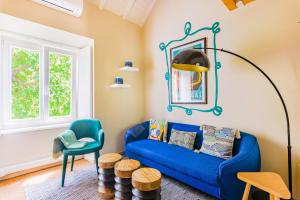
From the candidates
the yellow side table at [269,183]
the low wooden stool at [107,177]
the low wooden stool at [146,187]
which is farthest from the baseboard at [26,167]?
the yellow side table at [269,183]

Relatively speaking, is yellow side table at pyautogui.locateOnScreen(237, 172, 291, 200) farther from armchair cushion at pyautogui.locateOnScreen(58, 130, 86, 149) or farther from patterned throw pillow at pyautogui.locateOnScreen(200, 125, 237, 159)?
armchair cushion at pyautogui.locateOnScreen(58, 130, 86, 149)

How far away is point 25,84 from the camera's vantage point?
8.99 ft

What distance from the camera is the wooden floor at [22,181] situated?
1.97 m

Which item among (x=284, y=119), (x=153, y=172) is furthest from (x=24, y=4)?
(x=284, y=119)

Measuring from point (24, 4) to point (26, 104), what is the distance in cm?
155

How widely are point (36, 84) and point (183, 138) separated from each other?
2.73 meters

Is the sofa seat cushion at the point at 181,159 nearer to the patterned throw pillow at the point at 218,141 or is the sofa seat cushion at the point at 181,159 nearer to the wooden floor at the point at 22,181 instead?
the patterned throw pillow at the point at 218,141

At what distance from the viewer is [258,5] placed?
2.08 metres

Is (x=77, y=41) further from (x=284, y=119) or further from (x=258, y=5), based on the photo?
(x=284, y=119)

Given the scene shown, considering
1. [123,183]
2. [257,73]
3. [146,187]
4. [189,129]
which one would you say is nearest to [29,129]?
[123,183]

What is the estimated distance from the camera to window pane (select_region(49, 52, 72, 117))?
3020 mm

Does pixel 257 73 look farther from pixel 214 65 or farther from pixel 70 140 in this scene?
pixel 70 140

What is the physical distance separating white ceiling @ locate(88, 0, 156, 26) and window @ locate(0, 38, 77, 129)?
1169 mm

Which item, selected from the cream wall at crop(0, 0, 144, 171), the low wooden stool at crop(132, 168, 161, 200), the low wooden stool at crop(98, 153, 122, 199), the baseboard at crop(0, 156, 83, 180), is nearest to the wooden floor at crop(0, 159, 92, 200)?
the baseboard at crop(0, 156, 83, 180)
